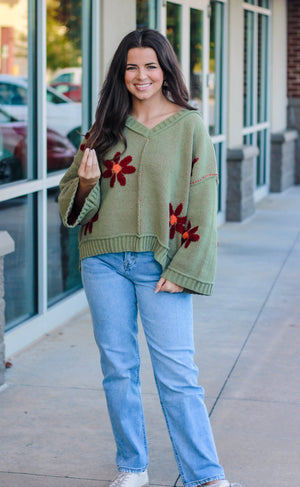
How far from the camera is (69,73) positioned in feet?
21.0

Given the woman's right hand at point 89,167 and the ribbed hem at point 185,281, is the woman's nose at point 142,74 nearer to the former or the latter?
the woman's right hand at point 89,167

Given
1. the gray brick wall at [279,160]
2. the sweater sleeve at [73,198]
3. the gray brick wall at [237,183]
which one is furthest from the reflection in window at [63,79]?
the gray brick wall at [279,160]

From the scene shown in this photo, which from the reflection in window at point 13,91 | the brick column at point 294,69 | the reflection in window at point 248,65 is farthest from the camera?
the brick column at point 294,69

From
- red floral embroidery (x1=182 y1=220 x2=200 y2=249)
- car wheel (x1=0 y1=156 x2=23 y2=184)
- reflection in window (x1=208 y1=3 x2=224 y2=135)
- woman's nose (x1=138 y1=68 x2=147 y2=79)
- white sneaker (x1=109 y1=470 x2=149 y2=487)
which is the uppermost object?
reflection in window (x1=208 y1=3 x2=224 y2=135)

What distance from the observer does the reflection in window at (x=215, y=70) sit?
10.6 metres

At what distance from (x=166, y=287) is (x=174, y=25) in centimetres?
620

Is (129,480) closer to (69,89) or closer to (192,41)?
(69,89)

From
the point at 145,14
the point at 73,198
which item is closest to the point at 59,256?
the point at 145,14

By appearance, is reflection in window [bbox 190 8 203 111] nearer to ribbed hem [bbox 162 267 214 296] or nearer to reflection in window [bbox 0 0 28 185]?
reflection in window [bbox 0 0 28 185]

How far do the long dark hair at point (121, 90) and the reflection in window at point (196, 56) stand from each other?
6.45 m

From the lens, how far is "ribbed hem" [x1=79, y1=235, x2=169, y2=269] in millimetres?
3256

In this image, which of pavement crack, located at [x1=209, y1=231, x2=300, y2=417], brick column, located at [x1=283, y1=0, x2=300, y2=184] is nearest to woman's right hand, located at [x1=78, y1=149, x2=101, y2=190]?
pavement crack, located at [x1=209, y1=231, x2=300, y2=417]

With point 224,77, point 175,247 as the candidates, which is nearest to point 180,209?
point 175,247

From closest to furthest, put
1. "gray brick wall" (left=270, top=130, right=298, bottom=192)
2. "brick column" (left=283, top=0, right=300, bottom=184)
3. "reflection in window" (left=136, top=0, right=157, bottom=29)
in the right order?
"reflection in window" (left=136, top=0, right=157, bottom=29), "gray brick wall" (left=270, top=130, right=298, bottom=192), "brick column" (left=283, top=0, right=300, bottom=184)
